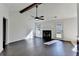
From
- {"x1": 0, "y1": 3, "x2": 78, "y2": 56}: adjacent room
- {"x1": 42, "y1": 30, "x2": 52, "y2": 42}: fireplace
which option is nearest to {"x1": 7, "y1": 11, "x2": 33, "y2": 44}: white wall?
{"x1": 0, "y1": 3, "x2": 78, "y2": 56}: adjacent room

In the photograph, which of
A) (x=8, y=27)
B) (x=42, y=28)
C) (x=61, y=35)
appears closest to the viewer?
(x=8, y=27)

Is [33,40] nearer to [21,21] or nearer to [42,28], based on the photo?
[42,28]

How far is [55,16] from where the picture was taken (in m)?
2.39

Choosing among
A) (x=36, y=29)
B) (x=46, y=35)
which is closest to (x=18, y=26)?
(x=36, y=29)

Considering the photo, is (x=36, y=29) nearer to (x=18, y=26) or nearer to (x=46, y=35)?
(x=46, y=35)

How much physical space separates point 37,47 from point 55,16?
98 cm

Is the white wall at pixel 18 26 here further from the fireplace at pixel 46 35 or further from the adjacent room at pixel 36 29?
the fireplace at pixel 46 35

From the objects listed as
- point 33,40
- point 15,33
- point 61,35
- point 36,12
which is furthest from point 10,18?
point 61,35

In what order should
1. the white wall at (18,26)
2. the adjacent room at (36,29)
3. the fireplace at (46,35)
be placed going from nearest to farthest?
the adjacent room at (36,29), the white wall at (18,26), the fireplace at (46,35)

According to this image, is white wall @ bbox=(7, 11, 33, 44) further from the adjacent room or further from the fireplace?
the fireplace

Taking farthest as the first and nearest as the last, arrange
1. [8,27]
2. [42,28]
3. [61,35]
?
[42,28] < [61,35] < [8,27]

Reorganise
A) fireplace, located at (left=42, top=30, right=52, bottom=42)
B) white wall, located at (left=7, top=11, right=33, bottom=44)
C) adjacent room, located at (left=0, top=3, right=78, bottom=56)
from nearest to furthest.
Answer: adjacent room, located at (left=0, top=3, right=78, bottom=56) → white wall, located at (left=7, top=11, right=33, bottom=44) → fireplace, located at (left=42, top=30, right=52, bottom=42)

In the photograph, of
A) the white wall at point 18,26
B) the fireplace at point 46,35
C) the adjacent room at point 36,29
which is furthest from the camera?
the fireplace at point 46,35

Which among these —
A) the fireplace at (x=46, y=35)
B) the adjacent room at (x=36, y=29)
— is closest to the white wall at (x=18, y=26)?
the adjacent room at (x=36, y=29)
